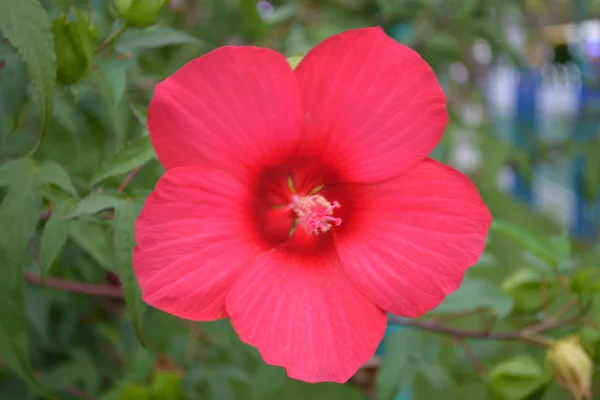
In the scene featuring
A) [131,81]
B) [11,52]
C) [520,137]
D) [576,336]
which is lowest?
[520,137]

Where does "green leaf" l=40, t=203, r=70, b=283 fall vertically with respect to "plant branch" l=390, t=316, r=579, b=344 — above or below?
above

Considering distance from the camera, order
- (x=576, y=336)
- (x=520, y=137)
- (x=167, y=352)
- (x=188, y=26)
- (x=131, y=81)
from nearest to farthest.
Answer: (x=576, y=336) < (x=131, y=81) < (x=167, y=352) < (x=188, y=26) < (x=520, y=137)

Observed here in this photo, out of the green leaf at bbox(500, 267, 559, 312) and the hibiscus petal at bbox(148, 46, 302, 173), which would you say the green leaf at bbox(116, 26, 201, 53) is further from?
the green leaf at bbox(500, 267, 559, 312)

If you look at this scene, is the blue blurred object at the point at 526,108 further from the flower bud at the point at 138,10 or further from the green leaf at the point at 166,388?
the flower bud at the point at 138,10

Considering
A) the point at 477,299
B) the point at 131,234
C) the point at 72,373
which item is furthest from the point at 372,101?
the point at 72,373

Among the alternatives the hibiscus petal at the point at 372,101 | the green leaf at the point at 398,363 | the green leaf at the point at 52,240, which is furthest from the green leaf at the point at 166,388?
the hibiscus petal at the point at 372,101

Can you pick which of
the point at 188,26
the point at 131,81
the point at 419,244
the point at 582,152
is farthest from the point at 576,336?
the point at 582,152

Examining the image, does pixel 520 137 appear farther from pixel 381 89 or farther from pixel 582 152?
pixel 381 89

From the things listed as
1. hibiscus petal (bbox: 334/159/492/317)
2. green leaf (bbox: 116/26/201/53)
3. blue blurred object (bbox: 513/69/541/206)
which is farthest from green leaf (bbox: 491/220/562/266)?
blue blurred object (bbox: 513/69/541/206)
